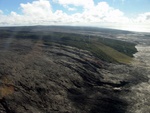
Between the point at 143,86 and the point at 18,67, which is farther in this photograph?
the point at 143,86

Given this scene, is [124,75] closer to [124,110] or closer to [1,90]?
[124,110]

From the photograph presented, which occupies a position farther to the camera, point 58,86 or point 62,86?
point 62,86

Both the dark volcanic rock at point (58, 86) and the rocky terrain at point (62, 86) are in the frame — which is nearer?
the dark volcanic rock at point (58, 86)

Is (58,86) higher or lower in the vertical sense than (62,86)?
higher

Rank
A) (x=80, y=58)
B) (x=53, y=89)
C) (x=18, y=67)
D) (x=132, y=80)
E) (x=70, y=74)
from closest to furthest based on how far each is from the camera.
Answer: (x=53, y=89) < (x=18, y=67) < (x=70, y=74) < (x=132, y=80) < (x=80, y=58)

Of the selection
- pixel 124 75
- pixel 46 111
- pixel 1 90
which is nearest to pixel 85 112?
pixel 46 111

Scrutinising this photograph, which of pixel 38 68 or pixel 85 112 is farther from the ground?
pixel 38 68
